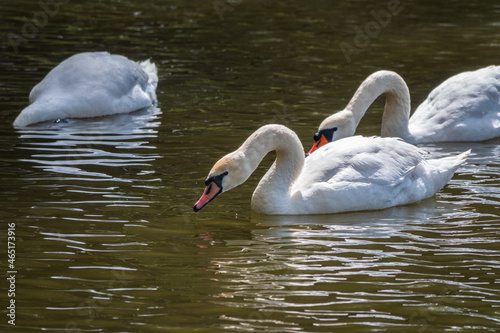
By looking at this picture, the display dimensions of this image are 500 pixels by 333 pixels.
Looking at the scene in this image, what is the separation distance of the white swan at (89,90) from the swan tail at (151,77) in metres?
0.02

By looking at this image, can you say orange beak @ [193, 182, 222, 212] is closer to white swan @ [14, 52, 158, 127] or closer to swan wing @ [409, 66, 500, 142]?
swan wing @ [409, 66, 500, 142]

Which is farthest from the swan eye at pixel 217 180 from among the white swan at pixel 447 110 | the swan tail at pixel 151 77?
the swan tail at pixel 151 77

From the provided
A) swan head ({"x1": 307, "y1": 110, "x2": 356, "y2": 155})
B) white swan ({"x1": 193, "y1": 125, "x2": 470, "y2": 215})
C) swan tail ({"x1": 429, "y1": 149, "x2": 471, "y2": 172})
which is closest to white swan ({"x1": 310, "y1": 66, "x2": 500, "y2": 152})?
swan head ({"x1": 307, "y1": 110, "x2": 356, "y2": 155})

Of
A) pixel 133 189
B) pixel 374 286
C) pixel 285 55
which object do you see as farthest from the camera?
pixel 285 55

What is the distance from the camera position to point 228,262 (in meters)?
7.71

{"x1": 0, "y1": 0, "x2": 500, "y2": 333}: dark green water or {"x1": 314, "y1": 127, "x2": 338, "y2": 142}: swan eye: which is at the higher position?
{"x1": 314, "y1": 127, "x2": 338, "y2": 142}: swan eye

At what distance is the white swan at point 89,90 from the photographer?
13344mm

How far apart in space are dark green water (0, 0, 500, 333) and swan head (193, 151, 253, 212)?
0.35 meters

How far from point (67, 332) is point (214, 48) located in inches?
493

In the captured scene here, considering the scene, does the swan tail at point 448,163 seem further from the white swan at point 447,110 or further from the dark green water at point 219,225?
the white swan at point 447,110

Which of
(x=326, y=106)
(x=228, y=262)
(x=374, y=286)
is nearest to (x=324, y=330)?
(x=374, y=286)

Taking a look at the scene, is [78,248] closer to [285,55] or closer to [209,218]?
[209,218]

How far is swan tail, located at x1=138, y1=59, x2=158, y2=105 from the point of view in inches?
580

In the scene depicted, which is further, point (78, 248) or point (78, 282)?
point (78, 248)
